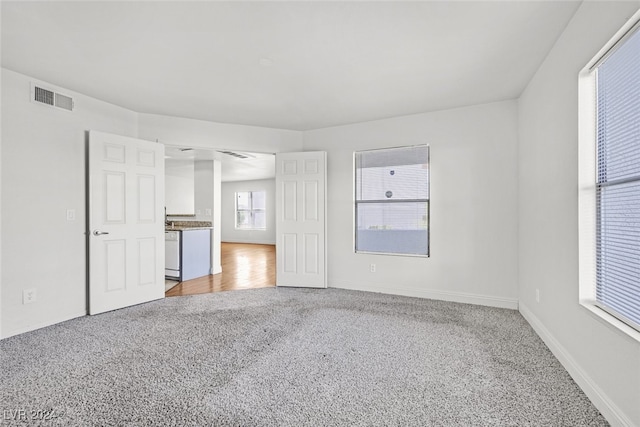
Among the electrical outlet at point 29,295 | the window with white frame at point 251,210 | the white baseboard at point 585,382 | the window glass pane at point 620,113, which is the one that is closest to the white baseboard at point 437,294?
the white baseboard at point 585,382

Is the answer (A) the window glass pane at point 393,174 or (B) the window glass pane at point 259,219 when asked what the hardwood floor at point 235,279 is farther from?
(B) the window glass pane at point 259,219

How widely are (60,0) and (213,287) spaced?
3780 mm

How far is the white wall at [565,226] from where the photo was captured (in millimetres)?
1575

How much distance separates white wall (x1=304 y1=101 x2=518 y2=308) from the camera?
3.61m

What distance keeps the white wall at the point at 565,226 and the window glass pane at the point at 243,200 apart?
9467mm

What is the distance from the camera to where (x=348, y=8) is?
6.36 ft

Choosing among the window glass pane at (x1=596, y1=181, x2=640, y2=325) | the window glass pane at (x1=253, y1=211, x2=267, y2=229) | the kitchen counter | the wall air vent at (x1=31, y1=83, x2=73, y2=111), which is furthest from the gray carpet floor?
the window glass pane at (x1=253, y1=211, x2=267, y2=229)

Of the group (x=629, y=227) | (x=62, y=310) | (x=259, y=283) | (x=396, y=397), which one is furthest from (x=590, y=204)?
(x=62, y=310)

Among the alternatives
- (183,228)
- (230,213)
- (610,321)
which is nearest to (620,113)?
(610,321)

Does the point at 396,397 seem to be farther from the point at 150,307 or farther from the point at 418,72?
the point at 150,307

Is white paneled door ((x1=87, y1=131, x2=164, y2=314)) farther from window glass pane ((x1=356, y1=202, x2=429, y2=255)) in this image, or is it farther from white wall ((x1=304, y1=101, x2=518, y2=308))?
window glass pane ((x1=356, y1=202, x2=429, y2=255))

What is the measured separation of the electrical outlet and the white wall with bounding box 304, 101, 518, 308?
140 inches

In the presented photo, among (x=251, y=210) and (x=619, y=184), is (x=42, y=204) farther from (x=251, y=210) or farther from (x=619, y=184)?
(x=251, y=210)

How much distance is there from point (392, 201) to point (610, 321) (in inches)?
112
